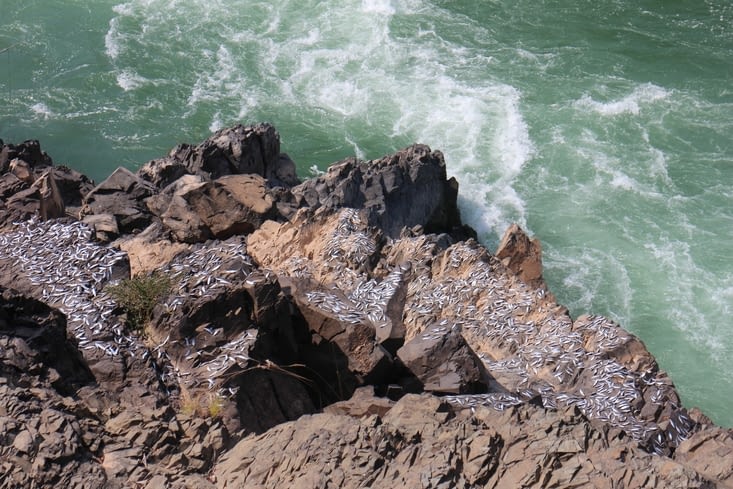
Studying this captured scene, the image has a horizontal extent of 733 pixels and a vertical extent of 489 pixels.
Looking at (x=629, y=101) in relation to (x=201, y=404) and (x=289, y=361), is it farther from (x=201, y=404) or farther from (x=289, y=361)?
(x=201, y=404)

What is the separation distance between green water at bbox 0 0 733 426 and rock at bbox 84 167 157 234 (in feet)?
30.4

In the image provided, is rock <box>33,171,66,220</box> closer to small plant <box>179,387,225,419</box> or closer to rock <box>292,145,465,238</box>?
small plant <box>179,387,225,419</box>

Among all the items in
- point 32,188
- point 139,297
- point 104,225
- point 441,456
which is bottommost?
point 104,225

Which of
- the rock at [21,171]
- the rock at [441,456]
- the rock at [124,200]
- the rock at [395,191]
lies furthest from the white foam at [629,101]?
the rock at [441,456]

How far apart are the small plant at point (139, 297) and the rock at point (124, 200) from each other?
474 centimetres

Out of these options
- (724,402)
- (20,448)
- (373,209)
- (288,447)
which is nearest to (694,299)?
(724,402)

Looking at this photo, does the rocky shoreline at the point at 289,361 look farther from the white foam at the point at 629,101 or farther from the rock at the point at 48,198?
the white foam at the point at 629,101

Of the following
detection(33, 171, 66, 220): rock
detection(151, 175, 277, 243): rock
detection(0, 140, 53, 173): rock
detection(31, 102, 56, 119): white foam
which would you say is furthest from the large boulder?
detection(31, 102, 56, 119): white foam

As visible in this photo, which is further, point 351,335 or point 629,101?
point 629,101

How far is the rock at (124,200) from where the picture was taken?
65.5ft

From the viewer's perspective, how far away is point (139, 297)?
15.0m

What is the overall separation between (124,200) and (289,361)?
284 inches

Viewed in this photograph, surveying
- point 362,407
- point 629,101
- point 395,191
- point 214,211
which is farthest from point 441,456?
point 629,101

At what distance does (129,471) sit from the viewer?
462 inches
